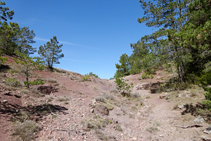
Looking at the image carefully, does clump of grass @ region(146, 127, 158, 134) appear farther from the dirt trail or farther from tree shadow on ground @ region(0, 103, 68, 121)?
tree shadow on ground @ region(0, 103, 68, 121)

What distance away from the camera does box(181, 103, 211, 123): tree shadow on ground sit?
6.50 meters

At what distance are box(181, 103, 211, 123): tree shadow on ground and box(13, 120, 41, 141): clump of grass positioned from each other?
309 inches

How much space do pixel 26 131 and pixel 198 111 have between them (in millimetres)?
8561

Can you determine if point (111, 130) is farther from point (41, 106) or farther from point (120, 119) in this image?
point (41, 106)

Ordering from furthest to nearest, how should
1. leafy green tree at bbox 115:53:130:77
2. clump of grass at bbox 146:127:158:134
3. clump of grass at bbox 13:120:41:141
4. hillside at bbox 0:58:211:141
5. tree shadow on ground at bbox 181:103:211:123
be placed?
leafy green tree at bbox 115:53:130:77 < clump of grass at bbox 146:127:158:134 < tree shadow on ground at bbox 181:103:211:123 < hillside at bbox 0:58:211:141 < clump of grass at bbox 13:120:41:141

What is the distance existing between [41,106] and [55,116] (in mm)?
1377

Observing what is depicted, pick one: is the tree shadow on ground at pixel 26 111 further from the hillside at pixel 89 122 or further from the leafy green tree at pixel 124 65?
the leafy green tree at pixel 124 65

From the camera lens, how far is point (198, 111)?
6988mm

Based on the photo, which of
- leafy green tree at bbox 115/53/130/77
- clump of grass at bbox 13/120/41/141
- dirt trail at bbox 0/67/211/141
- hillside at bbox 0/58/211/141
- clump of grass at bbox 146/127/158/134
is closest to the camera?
clump of grass at bbox 13/120/41/141

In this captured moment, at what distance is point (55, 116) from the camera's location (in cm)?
596

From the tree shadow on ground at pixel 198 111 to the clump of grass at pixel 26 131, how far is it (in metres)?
7.85

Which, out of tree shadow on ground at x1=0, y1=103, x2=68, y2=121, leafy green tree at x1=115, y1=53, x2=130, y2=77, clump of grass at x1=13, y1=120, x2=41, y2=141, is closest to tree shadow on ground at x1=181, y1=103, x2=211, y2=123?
tree shadow on ground at x1=0, y1=103, x2=68, y2=121

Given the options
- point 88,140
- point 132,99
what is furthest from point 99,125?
point 132,99

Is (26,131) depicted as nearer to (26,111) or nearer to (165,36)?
(26,111)
